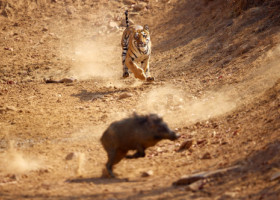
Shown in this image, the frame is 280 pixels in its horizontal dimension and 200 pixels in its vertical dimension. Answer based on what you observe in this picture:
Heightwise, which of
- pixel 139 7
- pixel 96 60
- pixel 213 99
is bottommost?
pixel 213 99

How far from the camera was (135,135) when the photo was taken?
22.2 ft

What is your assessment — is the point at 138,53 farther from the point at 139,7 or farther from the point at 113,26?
the point at 139,7

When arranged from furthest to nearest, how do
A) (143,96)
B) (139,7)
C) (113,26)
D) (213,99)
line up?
(139,7), (113,26), (143,96), (213,99)

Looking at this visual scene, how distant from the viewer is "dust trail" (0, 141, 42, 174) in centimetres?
764

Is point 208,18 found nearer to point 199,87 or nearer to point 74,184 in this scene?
point 199,87

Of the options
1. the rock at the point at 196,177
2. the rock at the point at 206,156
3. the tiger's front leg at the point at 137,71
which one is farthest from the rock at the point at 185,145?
the tiger's front leg at the point at 137,71

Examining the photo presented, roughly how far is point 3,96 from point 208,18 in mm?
8550

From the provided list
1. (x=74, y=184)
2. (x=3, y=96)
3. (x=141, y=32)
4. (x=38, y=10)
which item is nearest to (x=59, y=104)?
(x=3, y=96)

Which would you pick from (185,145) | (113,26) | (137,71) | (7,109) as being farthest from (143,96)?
(113,26)

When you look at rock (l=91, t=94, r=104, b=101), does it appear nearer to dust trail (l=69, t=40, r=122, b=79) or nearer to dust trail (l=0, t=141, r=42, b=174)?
dust trail (l=69, t=40, r=122, b=79)

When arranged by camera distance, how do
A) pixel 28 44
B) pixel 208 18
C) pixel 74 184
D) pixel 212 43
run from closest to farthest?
pixel 74 184 < pixel 212 43 < pixel 208 18 < pixel 28 44

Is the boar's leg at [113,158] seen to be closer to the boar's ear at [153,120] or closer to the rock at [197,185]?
the boar's ear at [153,120]

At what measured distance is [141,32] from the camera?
13.4m

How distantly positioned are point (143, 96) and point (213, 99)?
2.16 metres
